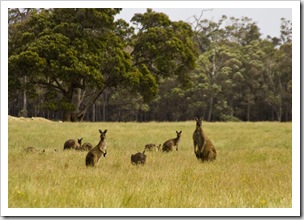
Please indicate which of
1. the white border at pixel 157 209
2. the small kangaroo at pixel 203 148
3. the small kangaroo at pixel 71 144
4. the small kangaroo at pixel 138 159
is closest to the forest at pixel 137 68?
the small kangaroo at pixel 71 144

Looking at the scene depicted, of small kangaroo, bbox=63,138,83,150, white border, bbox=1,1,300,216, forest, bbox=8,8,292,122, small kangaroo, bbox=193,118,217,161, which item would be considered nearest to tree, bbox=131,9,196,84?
forest, bbox=8,8,292,122

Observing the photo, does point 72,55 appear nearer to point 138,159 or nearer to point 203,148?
point 138,159

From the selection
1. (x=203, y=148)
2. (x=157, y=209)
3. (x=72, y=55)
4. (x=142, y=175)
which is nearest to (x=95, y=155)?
(x=142, y=175)

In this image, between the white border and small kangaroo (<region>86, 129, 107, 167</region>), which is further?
small kangaroo (<region>86, 129, 107, 167</region>)

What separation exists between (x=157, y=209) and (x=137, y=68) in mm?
17185

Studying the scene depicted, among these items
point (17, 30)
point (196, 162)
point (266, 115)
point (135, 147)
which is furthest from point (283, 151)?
point (17, 30)

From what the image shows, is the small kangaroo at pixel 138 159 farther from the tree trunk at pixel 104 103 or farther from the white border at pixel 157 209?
the tree trunk at pixel 104 103

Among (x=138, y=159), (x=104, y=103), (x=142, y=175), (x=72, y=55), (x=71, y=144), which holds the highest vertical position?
(x=72, y=55)

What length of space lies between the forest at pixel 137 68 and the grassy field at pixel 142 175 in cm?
334

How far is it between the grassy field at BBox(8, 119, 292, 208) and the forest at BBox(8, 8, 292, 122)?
11.0 feet

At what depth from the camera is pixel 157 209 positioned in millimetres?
6812

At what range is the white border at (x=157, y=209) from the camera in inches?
265

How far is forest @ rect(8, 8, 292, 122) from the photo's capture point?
690 inches

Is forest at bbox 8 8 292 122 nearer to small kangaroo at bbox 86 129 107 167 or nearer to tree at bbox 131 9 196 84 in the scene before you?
tree at bbox 131 9 196 84
